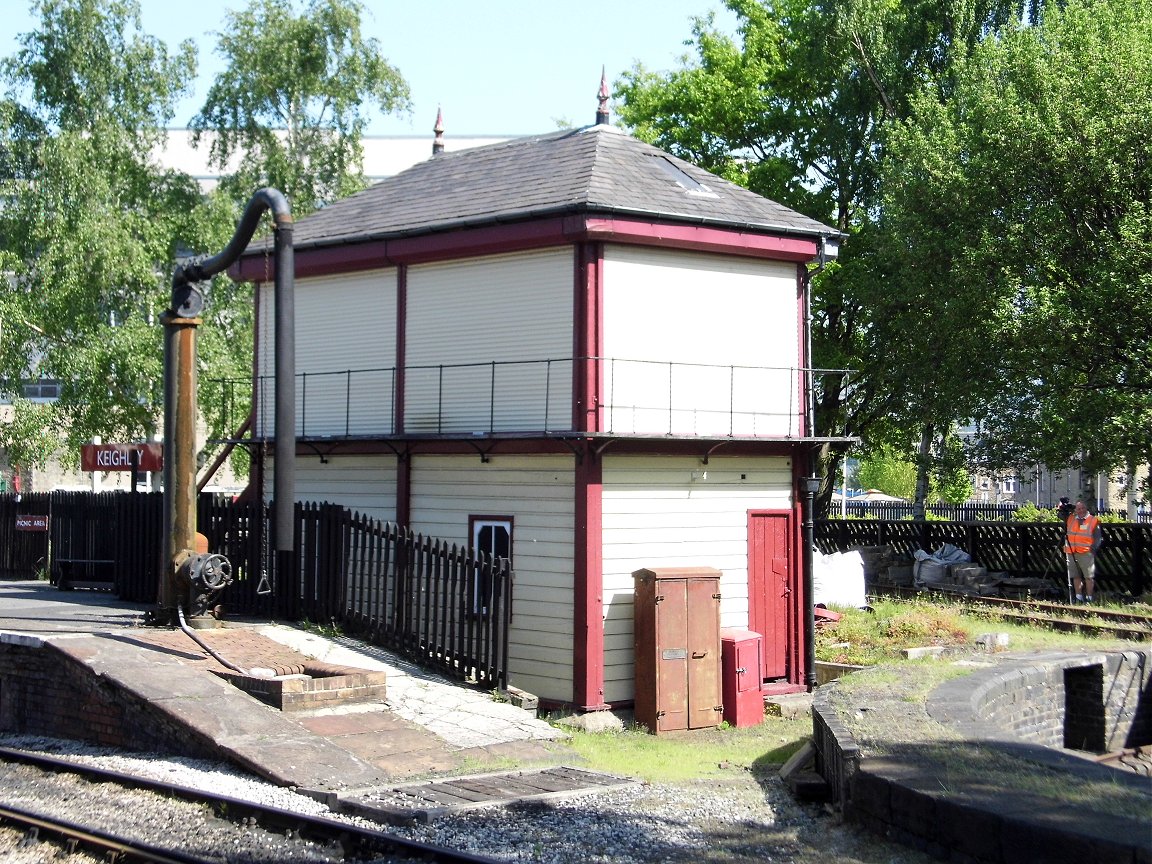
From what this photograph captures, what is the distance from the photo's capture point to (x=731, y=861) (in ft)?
26.2

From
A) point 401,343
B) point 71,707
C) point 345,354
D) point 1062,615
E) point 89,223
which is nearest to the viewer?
point 71,707

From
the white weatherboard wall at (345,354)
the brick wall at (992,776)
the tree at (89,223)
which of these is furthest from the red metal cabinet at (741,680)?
the tree at (89,223)

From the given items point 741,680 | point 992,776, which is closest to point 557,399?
point 741,680

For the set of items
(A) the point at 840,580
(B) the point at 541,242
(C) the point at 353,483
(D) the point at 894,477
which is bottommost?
(A) the point at 840,580

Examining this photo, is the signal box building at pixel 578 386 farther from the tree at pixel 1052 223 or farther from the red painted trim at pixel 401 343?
the tree at pixel 1052 223

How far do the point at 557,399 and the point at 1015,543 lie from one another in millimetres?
14370

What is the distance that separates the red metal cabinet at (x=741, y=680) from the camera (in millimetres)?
15023

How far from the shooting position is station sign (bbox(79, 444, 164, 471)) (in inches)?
846

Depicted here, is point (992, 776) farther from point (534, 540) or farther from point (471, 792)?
point (534, 540)

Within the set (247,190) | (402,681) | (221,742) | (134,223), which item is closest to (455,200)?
(402,681)

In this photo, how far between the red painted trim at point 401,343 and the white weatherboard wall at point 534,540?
→ 1.22 metres

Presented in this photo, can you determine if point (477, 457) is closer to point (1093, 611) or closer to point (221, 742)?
point (221, 742)

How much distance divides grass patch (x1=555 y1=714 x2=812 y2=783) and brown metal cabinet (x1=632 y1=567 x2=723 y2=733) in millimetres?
240

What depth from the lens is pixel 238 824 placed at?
28.7ft
